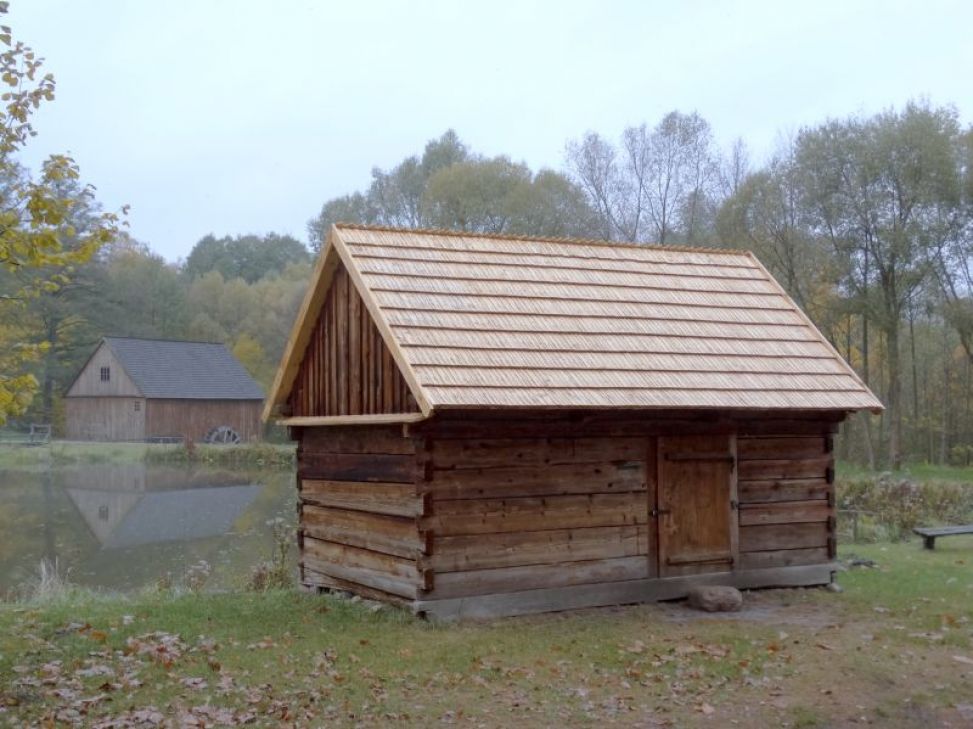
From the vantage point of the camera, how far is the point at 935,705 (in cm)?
829

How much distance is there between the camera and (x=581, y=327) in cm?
1244

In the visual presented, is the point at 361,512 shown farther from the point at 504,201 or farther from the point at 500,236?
the point at 504,201

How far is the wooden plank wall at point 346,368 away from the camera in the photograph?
1151 cm

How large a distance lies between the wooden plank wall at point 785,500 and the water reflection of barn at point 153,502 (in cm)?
1382

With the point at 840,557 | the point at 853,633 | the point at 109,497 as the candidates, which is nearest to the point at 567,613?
the point at 853,633

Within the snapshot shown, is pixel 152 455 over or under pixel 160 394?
under

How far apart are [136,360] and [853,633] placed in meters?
48.2

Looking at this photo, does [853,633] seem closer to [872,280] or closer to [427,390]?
[427,390]

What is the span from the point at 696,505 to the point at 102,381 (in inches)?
1875

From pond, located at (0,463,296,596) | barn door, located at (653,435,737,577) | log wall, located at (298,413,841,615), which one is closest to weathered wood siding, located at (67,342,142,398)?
pond, located at (0,463,296,596)

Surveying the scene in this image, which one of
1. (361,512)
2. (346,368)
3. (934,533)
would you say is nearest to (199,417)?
(934,533)

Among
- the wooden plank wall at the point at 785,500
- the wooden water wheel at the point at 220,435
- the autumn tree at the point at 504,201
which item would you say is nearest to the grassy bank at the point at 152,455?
the wooden water wheel at the point at 220,435

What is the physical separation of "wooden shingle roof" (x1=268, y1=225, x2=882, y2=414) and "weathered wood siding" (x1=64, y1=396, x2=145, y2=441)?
4222 cm

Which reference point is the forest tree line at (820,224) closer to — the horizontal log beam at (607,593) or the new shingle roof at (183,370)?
the new shingle roof at (183,370)
